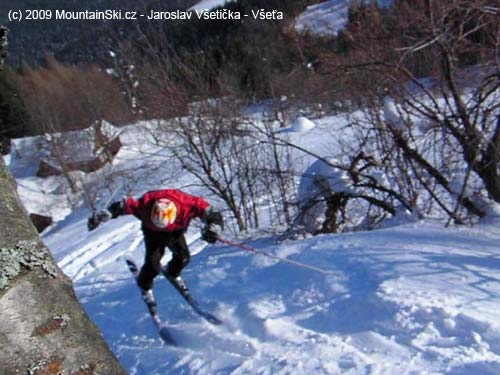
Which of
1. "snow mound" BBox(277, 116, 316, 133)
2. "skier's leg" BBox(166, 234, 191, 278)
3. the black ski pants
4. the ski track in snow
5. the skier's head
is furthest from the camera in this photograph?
"snow mound" BBox(277, 116, 316, 133)

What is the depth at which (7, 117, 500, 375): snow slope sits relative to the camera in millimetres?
3014

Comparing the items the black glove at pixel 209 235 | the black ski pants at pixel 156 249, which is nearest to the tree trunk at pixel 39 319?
the black glove at pixel 209 235

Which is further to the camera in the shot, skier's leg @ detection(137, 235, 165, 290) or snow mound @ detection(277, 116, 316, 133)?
snow mound @ detection(277, 116, 316, 133)

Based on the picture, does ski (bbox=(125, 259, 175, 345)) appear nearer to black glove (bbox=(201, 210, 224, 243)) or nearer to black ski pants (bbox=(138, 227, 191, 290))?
black ski pants (bbox=(138, 227, 191, 290))

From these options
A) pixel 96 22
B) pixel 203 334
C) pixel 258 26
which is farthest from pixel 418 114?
pixel 258 26

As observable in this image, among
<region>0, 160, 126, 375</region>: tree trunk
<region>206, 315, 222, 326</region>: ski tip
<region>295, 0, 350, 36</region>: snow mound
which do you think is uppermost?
<region>295, 0, 350, 36</region>: snow mound

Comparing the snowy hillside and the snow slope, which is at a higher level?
the snowy hillside

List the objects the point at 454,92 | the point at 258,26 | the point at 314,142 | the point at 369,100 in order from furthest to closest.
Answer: the point at 258,26 → the point at 314,142 → the point at 369,100 → the point at 454,92

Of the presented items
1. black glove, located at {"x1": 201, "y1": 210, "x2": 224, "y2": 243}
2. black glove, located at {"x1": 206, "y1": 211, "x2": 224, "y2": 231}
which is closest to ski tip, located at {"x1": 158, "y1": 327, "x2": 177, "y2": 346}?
black glove, located at {"x1": 201, "y1": 210, "x2": 224, "y2": 243}

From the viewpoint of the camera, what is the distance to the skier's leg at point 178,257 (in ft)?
16.2

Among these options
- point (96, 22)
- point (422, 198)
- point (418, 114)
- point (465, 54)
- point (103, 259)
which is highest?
point (96, 22)

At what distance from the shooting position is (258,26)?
17.5 meters

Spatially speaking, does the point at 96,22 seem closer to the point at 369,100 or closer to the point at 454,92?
the point at 369,100

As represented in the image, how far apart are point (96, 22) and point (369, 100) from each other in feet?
23.2
